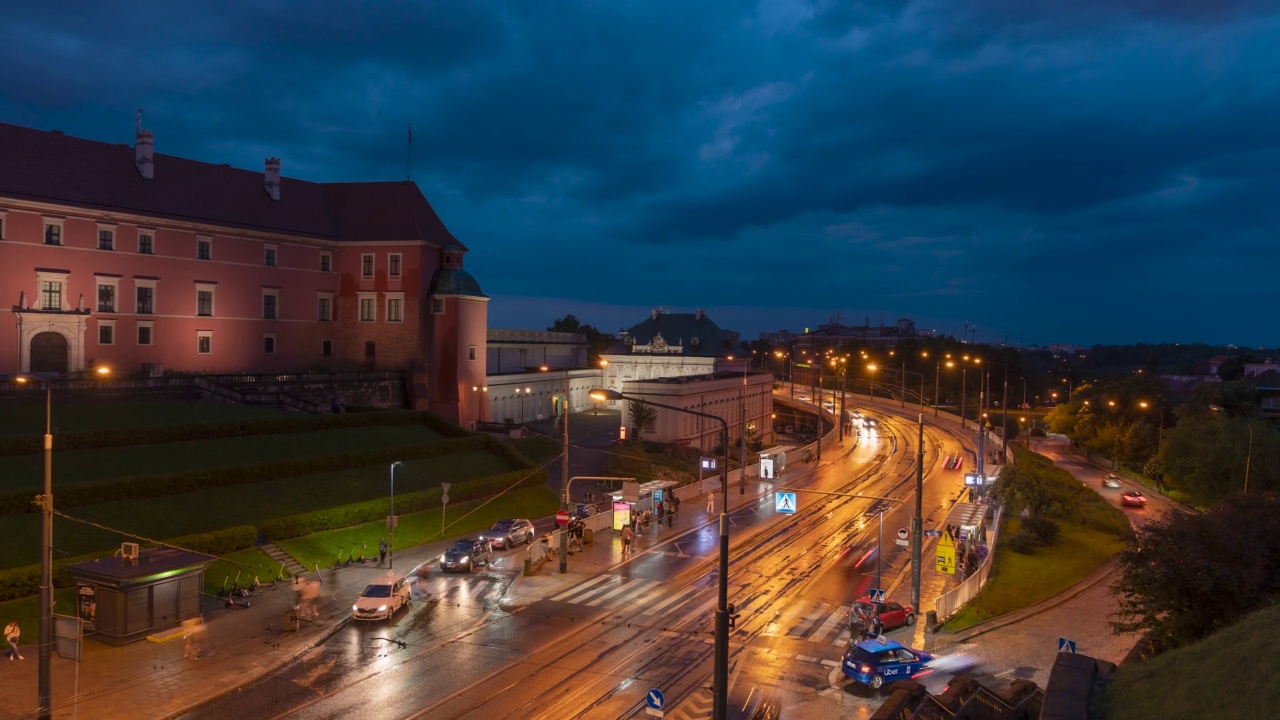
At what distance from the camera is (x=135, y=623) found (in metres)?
25.8

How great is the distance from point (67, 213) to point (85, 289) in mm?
4854

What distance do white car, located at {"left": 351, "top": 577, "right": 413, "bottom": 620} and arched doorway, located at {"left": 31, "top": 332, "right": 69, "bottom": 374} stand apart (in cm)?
3533

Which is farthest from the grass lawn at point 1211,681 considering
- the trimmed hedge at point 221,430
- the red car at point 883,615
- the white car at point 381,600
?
the trimmed hedge at point 221,430

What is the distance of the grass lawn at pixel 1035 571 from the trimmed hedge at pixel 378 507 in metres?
25.5

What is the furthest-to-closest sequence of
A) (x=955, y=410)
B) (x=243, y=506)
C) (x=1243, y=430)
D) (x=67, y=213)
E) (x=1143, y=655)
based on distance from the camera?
(x=955, y=410) < (x=1243, y=430) < (x=67, y=213) < (x=243, y=506) < (x=1143, y=655)

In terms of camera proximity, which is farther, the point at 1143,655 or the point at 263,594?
the point at 263,594

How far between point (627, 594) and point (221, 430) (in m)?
24.1

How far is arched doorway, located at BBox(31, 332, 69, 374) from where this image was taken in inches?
2042

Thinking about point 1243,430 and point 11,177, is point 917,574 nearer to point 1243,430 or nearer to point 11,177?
point 1243,430

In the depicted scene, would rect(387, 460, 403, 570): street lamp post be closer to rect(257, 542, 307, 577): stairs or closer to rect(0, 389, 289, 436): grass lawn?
rect(257, 542, 307, 577): stairs

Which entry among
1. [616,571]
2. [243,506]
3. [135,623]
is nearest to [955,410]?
[616,571]

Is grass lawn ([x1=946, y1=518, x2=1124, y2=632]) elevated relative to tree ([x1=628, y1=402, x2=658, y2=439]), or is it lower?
lower

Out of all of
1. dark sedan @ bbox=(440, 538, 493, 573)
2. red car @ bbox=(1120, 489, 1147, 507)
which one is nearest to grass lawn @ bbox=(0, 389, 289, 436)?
dark sedan @ bbox=(440, 538, 493, 573)

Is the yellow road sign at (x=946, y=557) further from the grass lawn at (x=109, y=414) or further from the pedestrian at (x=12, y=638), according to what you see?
the grass lawn at (x=109, y=414)
